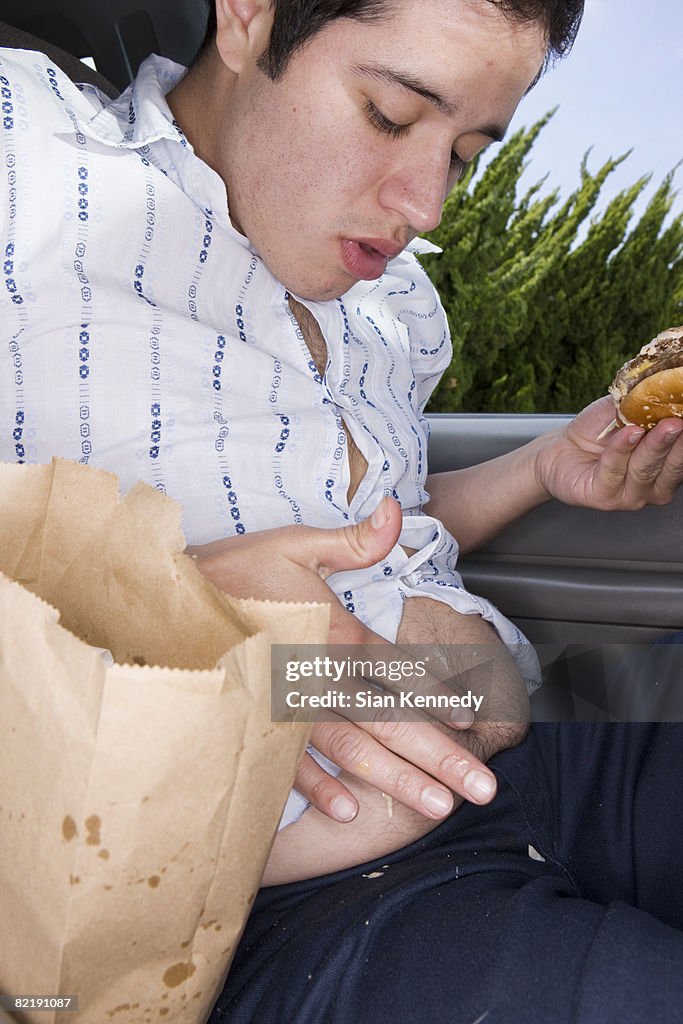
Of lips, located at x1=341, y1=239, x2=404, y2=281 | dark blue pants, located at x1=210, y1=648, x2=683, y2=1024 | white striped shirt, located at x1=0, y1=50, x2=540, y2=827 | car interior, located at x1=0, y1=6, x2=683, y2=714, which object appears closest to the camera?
dark blue pants, located at x1=210, y1=648, x2=683, y2=1024

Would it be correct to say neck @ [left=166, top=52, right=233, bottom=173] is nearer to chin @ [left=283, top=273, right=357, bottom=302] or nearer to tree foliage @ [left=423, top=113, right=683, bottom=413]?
chin @ [left=283, top=273, right=357, bottom=302]

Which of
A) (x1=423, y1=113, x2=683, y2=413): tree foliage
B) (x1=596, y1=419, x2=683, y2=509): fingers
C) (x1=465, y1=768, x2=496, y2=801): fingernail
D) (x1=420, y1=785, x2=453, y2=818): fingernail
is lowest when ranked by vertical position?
(x1=423, y1=113, x2=683, y2=413): tree foliage

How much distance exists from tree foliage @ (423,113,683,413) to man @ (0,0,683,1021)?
331 centimetres

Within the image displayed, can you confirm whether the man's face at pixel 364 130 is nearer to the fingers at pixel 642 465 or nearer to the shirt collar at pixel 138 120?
the shirt collar at pixel 138 120

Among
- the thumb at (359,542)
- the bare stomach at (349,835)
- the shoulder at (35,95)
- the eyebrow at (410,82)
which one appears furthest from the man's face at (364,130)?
the bare stomach at (349,835)

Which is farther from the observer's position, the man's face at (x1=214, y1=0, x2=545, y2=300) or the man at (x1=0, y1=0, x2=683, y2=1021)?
the man's face at (x1=214, y1=0, x2=545, y2=300)

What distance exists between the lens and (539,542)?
4.78 feet

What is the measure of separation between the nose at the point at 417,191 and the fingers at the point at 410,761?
557mm

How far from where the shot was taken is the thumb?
72 cm

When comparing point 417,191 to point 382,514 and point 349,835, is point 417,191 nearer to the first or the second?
point 382,514

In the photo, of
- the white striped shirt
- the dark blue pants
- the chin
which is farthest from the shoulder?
the dark blue pants

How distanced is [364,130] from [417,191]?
8cm

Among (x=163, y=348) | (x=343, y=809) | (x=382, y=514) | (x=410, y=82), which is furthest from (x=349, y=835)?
(x=410, y=82)

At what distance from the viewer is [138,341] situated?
101 centimetres
